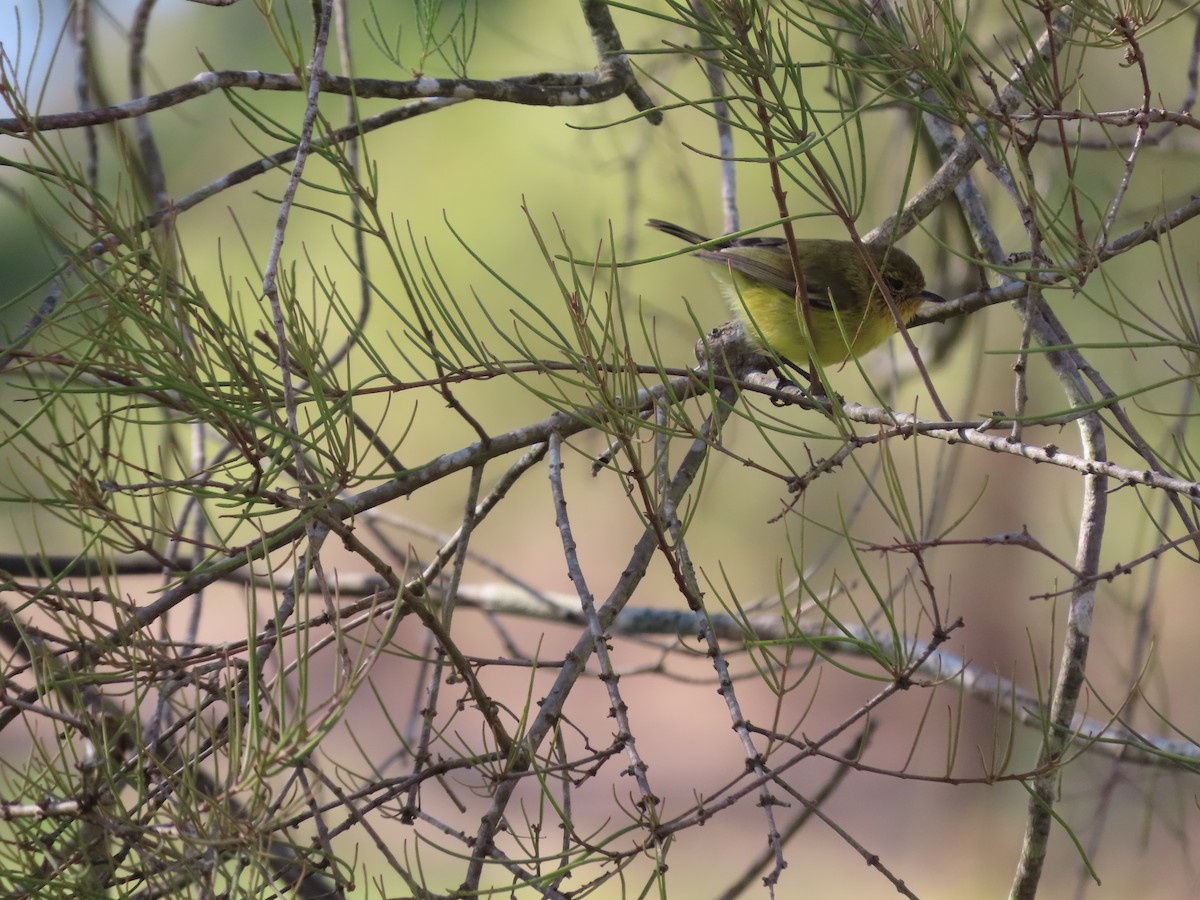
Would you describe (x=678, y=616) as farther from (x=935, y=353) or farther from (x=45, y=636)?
(x=45, y=636)

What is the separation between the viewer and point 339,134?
132 cm

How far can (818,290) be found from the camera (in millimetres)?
3070

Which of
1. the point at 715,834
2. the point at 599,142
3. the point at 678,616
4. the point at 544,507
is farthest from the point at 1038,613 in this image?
the point at 678,616

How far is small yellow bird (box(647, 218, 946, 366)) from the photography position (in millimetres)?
2633

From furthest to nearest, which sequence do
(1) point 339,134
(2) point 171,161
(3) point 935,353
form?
1. (2) point 171,161
2. (3) point 935,353
3. (1) point 339,134

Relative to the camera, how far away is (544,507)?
6594mm

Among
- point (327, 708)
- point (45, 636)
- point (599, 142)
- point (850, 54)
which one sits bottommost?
point (327, 708)

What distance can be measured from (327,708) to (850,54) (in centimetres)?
78

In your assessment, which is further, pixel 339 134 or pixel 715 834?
pixel 715 834

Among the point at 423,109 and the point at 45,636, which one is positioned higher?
the point at 423,109

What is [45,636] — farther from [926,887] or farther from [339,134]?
[926,887]

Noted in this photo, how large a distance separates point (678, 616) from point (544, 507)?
448 centimetres

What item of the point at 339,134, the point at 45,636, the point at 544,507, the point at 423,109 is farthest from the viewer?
the point at 544,507

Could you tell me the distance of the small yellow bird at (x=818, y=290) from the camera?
2633 millimetres
